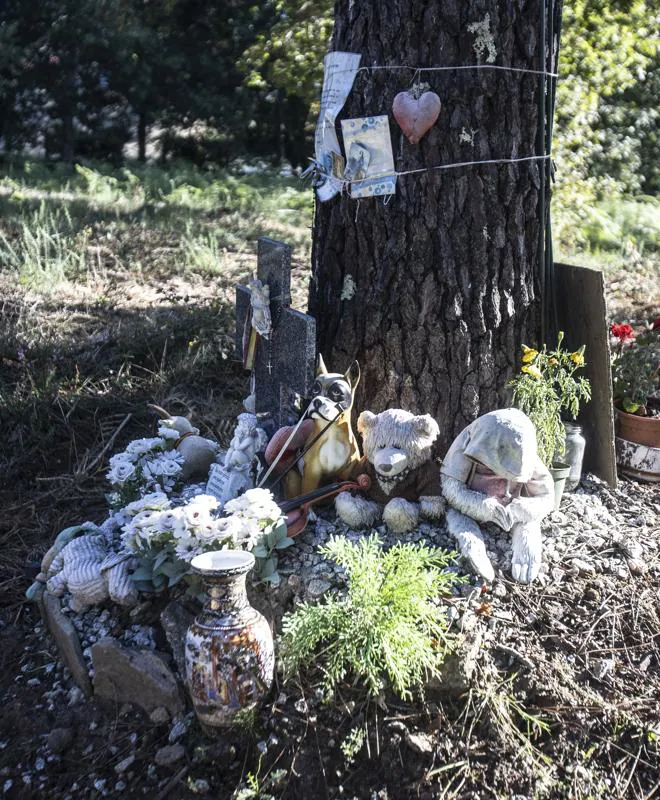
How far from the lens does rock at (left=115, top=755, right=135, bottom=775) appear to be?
93.6 inches

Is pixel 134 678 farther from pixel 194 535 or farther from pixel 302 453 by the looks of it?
pixel 302 453

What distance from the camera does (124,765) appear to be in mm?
2387

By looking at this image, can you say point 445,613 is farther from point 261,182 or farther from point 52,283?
point 261,182

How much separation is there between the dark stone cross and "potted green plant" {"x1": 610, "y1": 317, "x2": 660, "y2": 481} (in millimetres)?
1515

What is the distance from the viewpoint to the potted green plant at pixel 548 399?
3.01 meters

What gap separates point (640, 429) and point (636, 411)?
16 cm

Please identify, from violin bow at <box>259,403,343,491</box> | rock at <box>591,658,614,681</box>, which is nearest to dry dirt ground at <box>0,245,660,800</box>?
rock at <box>591,658,614,681</box>

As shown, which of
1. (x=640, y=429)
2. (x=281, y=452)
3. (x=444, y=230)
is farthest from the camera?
(x=640, y=429)

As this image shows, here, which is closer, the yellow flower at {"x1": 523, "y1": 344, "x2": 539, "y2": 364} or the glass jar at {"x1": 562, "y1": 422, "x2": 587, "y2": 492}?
the yellow flower at {"x1": 523, "y1": 344, "x2": 539, "y2": 364}

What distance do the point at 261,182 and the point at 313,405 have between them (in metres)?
10.2

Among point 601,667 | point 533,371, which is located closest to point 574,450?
point 533,371

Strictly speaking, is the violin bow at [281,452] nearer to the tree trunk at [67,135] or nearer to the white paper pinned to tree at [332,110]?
the white paper pinned to tree at [332,110]

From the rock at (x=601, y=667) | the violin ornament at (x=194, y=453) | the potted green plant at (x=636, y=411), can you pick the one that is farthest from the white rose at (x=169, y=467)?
the potted green plant at (x=636, y=411)

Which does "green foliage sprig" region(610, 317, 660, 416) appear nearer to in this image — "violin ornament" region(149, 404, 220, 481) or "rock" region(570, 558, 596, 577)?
"rock" region(570, 558, 596, 577)
